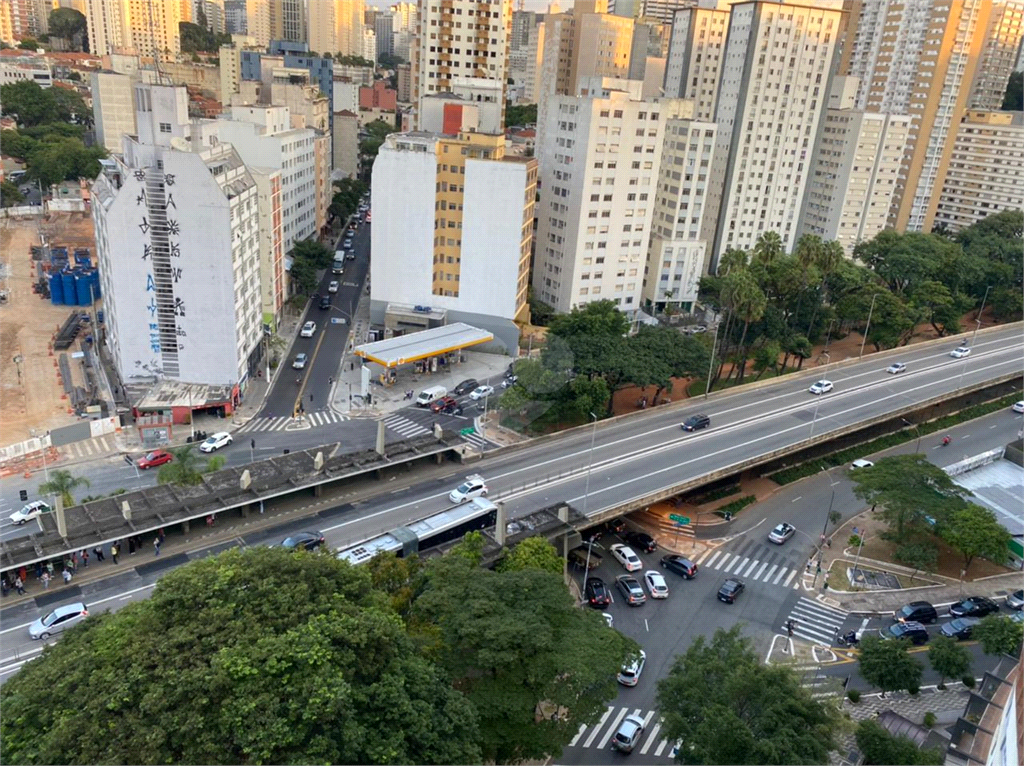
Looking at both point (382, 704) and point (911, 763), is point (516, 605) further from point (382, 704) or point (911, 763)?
point (911, 763)

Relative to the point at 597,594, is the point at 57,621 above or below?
above

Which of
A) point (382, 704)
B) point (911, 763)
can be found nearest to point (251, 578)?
point (382, 704)

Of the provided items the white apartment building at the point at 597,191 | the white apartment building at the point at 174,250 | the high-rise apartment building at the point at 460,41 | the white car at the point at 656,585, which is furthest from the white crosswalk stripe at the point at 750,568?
the high-rise apartment building at the point at 460,41

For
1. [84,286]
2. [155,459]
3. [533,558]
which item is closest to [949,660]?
[533,558]

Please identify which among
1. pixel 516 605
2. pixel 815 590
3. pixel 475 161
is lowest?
pixel 815 590

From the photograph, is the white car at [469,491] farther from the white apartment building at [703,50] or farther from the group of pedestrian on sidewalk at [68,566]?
the white apartment building at [703,50]

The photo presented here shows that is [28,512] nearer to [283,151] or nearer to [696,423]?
[696,423]
